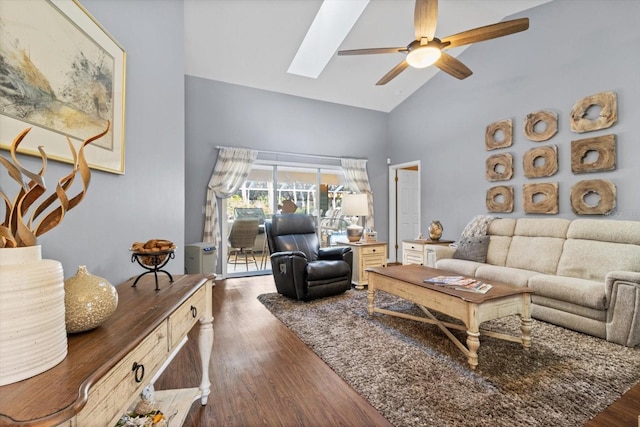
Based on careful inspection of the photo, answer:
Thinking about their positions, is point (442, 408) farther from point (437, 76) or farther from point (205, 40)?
point (437, 76)

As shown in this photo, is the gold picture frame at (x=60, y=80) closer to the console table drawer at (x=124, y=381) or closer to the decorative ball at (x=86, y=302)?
the decorative ball at (x=86, y=302)

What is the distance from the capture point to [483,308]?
2.09 m

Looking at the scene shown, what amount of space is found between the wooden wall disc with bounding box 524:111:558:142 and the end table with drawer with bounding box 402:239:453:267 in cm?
A: 190

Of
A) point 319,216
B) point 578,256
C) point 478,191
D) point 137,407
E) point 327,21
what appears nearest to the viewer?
point 137,407

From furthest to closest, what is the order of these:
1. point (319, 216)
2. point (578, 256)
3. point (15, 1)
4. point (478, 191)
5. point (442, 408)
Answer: point (319, 216) → point (478, 191) → point (578, 256) → point (442, 408) → point (15, 1)

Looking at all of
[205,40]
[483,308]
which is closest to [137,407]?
[483,308]

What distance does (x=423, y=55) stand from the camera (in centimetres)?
265

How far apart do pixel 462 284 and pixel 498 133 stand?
10.4ft

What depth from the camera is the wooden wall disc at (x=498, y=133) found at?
4238mm

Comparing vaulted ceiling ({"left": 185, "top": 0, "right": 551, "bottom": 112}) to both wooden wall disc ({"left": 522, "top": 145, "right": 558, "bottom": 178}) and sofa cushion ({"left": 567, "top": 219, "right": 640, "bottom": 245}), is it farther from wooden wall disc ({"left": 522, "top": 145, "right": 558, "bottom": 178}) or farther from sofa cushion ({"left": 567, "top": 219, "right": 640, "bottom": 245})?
sofa cushion ({"left": 567, "top": 219, "right": 640, "bottom": 245})

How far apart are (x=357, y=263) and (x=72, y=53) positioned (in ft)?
12.4

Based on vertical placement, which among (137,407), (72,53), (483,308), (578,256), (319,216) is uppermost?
(72,53)

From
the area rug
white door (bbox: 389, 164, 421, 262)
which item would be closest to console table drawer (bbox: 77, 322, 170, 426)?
the area rug

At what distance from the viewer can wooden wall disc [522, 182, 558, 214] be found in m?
3.74
